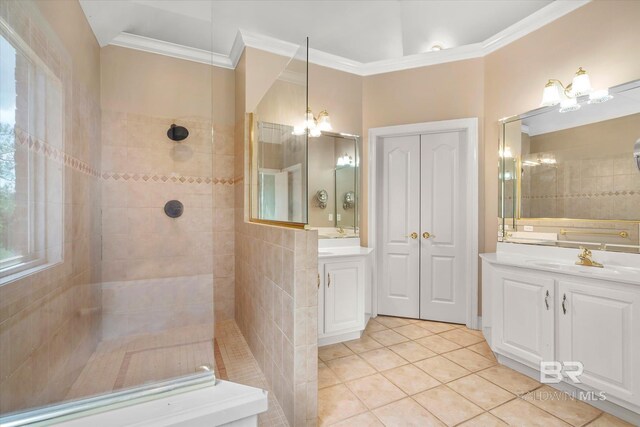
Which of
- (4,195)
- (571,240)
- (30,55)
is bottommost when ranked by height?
(571,240)

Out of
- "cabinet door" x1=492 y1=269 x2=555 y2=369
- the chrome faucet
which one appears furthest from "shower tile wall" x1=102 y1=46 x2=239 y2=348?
the chrome faucet

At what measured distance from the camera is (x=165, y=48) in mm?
2449

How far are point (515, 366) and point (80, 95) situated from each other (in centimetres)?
A: 345

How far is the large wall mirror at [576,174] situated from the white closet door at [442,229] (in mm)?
408

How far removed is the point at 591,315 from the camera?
5.42 feet

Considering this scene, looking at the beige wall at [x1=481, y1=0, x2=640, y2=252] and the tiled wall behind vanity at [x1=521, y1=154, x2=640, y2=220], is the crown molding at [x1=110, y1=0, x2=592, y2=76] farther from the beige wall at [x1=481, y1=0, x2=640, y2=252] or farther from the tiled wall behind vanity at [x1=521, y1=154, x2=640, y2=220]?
the tiled wall behind vanity at [x1=521, y1=154, x2=640, y2=220]

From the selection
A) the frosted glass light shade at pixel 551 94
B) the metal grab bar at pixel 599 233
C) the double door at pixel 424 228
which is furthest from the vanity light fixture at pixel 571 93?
the metal grab bar at pixel 599 233

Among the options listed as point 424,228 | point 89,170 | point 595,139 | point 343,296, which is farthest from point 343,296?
point 595,139

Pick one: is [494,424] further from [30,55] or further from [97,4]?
[97,4]

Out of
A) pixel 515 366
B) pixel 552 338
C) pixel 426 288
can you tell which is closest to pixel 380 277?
pixel 426 288

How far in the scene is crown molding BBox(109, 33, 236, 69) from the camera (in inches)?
83.9

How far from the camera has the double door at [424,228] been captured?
9.76ft

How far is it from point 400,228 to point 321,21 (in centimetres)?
216

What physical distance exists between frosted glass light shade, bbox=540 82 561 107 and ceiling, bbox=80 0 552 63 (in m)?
0.68
